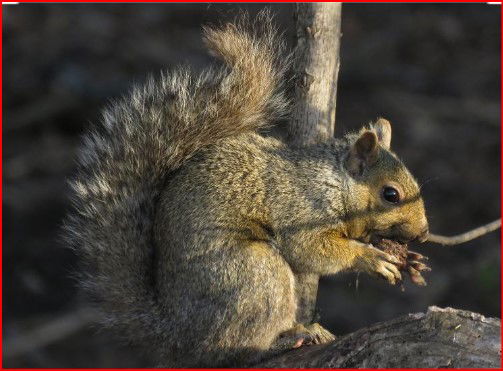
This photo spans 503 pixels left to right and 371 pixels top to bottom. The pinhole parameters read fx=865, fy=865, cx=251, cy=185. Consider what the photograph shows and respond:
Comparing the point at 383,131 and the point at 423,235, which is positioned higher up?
the point at 383,131

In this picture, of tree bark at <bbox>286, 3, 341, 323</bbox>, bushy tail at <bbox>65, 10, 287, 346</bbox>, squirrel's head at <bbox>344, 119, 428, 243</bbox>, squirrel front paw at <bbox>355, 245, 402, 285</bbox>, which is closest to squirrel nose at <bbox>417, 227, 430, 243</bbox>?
squirrel's head at <bbox>344, 119, 428, 243</bbox>

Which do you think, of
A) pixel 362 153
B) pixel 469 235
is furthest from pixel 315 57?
pixel 469 235

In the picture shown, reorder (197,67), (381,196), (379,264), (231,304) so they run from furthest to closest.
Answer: (197,67) → (381,196) → (379,264) → (231,304)

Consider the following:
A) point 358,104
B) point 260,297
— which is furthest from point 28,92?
point 260,297

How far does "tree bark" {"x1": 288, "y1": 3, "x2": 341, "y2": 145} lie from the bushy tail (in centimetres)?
8

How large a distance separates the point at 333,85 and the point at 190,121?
53 cm

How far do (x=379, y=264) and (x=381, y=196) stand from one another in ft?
0.85

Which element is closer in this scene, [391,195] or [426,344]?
[426,344]

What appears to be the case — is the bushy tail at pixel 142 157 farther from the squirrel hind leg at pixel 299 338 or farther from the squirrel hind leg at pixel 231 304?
the squirrel hind leg at pixel 299 338

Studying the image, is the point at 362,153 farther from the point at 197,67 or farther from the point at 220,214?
the point at 197,67

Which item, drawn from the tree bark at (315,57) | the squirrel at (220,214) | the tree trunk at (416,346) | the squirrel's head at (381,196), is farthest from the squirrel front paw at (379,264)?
the tree bark at (315,57)

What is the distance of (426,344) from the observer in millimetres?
2455

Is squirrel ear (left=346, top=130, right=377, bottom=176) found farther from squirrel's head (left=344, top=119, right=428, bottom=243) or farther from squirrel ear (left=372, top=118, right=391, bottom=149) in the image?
squirrel ear (left=372, top=118, right=391, bottom=149)

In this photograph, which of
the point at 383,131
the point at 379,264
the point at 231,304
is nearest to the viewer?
the point at 231,304
